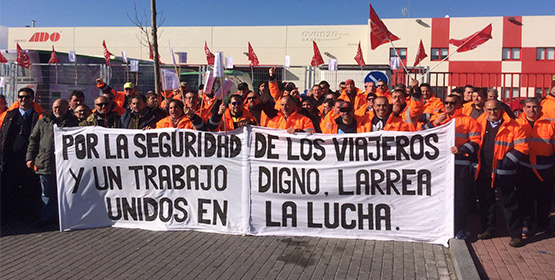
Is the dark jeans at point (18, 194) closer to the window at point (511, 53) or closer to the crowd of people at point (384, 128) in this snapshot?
the crowd of people at point (384, 128)

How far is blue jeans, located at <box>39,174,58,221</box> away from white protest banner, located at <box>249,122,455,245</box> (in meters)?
2.78

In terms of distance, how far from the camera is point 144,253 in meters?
4.96

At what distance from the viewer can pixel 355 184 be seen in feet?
17.6

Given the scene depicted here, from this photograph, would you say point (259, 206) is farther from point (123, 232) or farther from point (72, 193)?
point (72, 193)

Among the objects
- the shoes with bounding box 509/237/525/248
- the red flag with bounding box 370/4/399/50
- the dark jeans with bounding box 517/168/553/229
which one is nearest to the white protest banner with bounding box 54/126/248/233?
the shoes with bounding box 509/237/525/248

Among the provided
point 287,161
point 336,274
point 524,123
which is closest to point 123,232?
point 287,161

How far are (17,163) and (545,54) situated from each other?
36.2m

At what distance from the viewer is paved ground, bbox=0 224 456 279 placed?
4.38 meters

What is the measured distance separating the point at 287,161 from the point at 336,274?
65.0 inches

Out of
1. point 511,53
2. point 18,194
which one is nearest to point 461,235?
point 18,194

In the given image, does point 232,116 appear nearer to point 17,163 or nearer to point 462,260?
point 17,163

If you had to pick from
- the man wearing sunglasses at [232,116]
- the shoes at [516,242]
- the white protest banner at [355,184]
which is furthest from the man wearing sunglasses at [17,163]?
the shoes at [516,242]

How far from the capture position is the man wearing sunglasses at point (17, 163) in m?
6.36

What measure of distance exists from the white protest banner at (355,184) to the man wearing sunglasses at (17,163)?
339 centimetres
